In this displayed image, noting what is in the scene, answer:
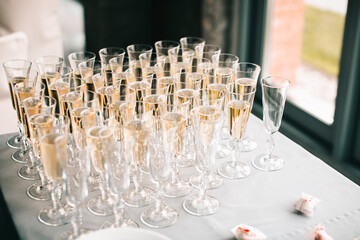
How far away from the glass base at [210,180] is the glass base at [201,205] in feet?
0.23

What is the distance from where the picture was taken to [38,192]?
1.41 metres

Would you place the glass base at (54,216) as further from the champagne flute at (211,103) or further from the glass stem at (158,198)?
the champagne flute at (211,103)

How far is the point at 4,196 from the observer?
55.1 inches

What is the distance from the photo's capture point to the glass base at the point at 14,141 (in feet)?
5.61

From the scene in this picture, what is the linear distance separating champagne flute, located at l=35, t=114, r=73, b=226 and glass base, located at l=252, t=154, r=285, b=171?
0.66 metres

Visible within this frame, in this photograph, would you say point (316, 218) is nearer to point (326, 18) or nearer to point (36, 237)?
point (36, 237)

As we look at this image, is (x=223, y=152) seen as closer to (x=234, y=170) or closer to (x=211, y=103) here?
(x=234, y=170)

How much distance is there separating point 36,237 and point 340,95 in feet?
6.25

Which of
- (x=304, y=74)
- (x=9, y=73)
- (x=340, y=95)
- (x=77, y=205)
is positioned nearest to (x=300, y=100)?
(x=304, y=74)

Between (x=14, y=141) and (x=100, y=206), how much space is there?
2.00ft

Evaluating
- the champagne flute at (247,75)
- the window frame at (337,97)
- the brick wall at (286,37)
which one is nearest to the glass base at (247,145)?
the champagne flute at (247,75)

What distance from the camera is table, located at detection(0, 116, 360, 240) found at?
1241mm

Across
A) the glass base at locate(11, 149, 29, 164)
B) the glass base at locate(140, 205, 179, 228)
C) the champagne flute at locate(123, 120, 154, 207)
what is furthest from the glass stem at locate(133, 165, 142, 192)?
the glass base at locate(11, 149, 29, 164)

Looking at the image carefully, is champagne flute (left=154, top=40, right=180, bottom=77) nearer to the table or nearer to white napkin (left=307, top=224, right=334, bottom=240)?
the table
